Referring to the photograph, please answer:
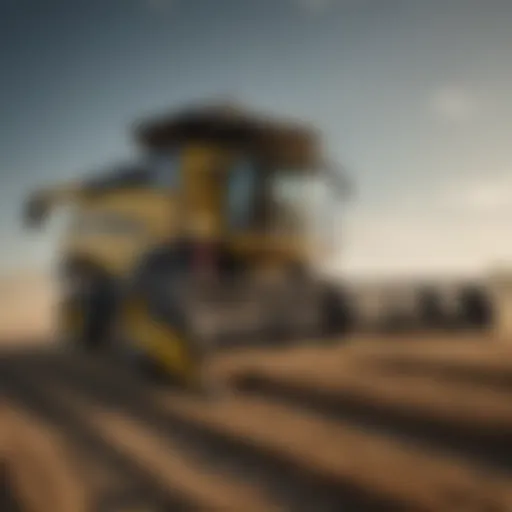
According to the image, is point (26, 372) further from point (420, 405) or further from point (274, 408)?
point (420, 405)

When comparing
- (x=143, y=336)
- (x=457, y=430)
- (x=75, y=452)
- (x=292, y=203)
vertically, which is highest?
(x=292, y=203)

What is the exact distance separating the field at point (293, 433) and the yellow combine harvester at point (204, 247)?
1.32ft

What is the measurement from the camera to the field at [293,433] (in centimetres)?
306

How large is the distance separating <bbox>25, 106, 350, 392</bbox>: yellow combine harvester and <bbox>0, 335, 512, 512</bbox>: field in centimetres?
40

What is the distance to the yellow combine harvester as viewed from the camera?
216 inches

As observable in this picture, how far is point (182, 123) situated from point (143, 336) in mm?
2569

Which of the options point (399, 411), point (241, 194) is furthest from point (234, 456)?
point (241, 194)

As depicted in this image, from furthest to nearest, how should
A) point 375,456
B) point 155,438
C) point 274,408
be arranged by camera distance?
point 274,408, point 155,438, point 375,456

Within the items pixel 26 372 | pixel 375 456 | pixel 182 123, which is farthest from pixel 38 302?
pixel 375 456

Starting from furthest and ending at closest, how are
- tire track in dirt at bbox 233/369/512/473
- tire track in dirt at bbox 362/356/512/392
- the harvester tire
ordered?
the harvester tire, tire track in dirt at bbox 362/356/512/392, tire track in dirt at bbox 233/369/512/473

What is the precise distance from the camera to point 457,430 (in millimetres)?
3893

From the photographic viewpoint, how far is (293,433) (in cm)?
414

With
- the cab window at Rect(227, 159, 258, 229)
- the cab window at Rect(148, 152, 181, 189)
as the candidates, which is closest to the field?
the cab window at Rect(227, 159, 258, 229)

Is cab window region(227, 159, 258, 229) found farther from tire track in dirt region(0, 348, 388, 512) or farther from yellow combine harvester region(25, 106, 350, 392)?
tire track in dirt region(0, 348, 388, 512)
